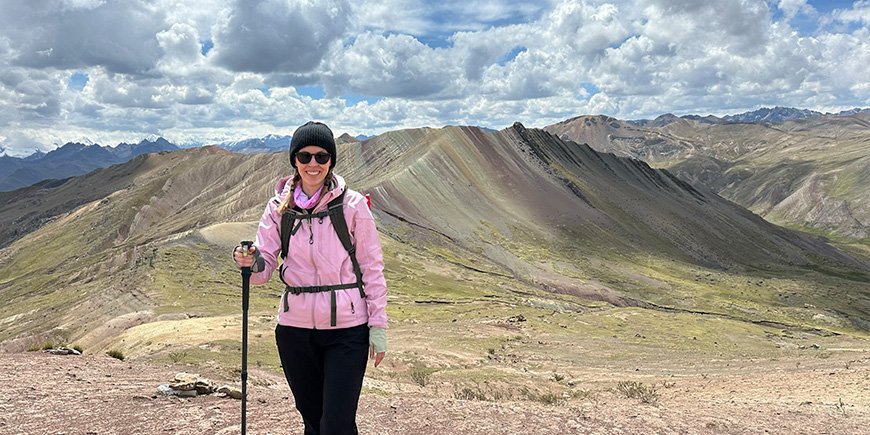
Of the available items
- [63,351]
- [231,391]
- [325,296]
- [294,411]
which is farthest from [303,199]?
[63,351]

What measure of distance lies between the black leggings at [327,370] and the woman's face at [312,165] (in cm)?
139

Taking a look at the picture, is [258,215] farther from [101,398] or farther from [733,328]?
[101,398]

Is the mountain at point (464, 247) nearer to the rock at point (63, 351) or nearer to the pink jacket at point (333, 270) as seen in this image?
the rock at point (63, 351)

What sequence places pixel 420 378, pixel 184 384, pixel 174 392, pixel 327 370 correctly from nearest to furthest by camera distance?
pixel 327 370, pixel 174 392, pixel 184 384, pixel 420 378

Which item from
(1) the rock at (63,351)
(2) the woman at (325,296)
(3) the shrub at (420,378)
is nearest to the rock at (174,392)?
(2) the woman at (325,296)

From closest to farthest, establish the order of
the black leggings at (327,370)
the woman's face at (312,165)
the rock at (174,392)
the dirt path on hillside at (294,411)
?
1. the black leggings at (327,370)
2. the woman's face at (312,165)
3. the dirt path on hillside at (294,411)
4. the rock at (174,392)

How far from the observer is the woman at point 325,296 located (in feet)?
16.1

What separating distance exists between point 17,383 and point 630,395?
13.4m

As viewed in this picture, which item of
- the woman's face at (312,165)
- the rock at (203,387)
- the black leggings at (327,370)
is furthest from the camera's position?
the rock at (203,387)

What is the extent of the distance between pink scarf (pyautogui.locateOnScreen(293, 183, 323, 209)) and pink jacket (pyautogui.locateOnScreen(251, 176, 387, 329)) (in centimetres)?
6

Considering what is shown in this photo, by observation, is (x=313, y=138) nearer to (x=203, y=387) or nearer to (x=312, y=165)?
(x=312, y=165)

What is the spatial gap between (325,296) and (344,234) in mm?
580

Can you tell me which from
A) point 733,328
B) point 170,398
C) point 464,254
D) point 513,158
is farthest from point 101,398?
point 513,158

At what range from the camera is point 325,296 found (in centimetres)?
497
